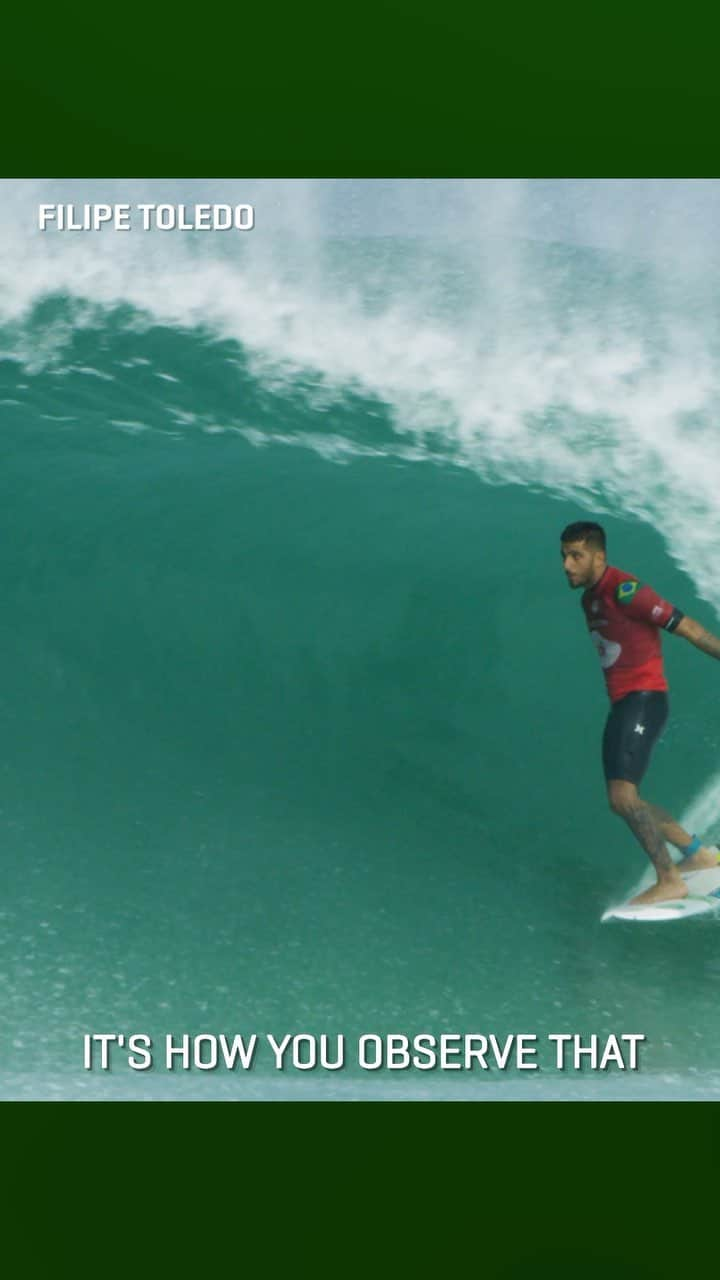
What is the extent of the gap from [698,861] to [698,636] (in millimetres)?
1203

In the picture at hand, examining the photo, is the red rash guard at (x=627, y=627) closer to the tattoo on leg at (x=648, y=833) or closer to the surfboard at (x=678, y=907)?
the tattoo on leg at (x=648, y=833)

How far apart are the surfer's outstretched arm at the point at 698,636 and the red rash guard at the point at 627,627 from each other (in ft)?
0.11

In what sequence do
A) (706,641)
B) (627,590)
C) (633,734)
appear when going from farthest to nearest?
(633,734)
(627,590)
(706,641)

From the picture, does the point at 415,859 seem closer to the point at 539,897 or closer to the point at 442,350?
the point at 539,897

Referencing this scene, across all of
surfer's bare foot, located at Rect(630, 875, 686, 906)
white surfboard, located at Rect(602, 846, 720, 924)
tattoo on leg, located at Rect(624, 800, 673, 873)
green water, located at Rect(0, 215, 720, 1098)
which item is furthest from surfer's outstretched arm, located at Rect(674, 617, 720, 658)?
green water, located at Rect(0, 215, 720, 1098)

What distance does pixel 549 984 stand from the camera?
6246mm

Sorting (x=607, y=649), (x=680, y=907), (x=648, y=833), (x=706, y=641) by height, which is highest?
(x=607, y=649)

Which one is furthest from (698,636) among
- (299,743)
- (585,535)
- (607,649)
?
(299,743)

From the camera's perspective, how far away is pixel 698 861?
6.95 metres

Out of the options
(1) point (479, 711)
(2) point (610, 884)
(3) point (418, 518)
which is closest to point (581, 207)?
(3) point (418, 518)

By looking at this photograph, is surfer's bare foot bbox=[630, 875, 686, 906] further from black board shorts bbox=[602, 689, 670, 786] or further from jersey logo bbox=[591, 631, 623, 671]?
jersey logo bbox=[591, 631, 623, 671]

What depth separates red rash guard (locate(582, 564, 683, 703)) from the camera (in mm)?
6430

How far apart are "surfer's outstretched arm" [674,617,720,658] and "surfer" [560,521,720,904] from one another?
0.05ft

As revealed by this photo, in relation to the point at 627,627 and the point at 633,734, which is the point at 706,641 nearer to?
the point at 627,627
